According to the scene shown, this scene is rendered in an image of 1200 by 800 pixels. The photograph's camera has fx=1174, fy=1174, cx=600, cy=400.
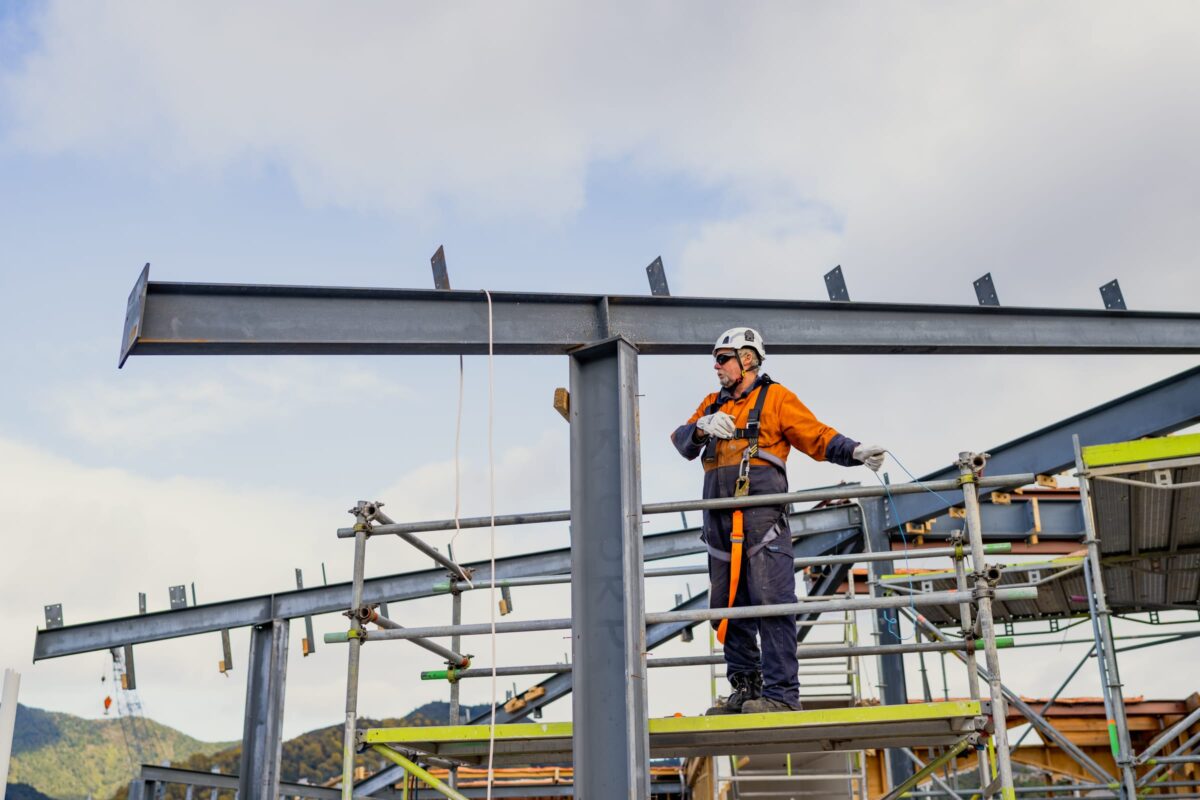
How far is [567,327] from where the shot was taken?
658 centimetres

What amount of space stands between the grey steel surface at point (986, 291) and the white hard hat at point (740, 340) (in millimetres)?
1778

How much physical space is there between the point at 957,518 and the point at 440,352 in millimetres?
10464

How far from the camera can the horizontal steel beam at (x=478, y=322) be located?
20.5 ft

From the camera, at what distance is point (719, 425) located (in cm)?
630

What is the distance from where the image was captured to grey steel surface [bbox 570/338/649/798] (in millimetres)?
5539

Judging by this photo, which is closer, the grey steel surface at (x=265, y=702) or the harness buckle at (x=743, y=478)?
the harness buckle at (x=743, y=478)

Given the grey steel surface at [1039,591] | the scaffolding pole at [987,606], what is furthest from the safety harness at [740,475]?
the grey steel surface at [1039,591]

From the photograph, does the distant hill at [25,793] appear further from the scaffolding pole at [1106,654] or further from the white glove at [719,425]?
the white glove at [719,425]

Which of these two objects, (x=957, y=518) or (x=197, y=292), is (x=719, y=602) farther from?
(x=957, y=518)

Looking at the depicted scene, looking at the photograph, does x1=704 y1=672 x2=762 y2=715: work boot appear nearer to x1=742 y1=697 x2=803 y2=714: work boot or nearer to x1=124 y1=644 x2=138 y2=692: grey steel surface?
x1=742 y1=697 x2=803 y2=714: work boot

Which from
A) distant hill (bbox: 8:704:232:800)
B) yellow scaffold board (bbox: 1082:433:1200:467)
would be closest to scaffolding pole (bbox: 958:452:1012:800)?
yellow scaffold board (bbox: 1082:433:1200:467)

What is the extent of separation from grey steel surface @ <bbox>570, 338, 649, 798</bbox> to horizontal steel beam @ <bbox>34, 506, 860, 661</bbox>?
325 inches

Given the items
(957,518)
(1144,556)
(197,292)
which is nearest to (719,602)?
(197,292)

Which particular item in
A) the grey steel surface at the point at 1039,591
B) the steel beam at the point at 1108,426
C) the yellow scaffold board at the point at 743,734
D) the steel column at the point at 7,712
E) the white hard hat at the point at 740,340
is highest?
the steel beam at the point at 1108,426
